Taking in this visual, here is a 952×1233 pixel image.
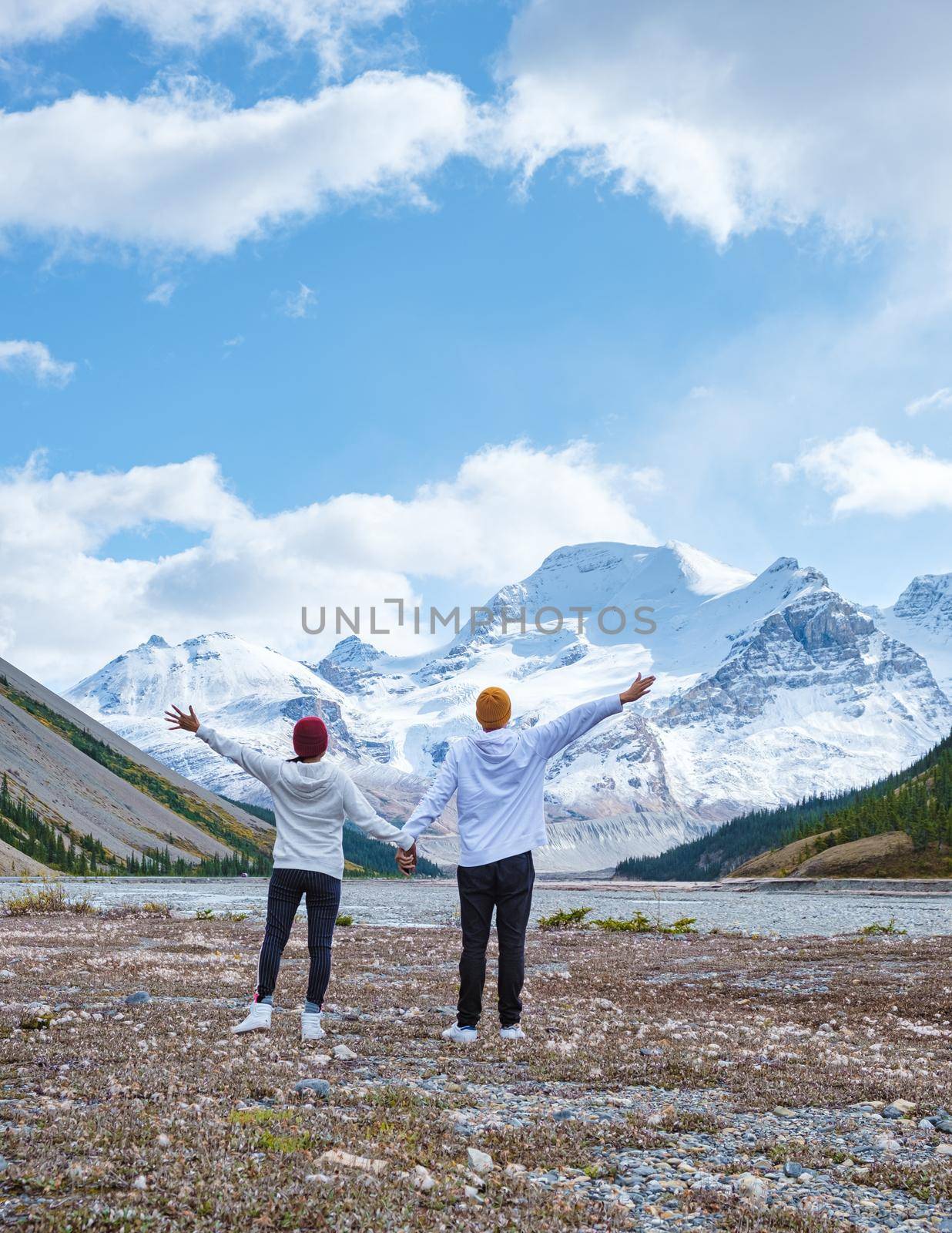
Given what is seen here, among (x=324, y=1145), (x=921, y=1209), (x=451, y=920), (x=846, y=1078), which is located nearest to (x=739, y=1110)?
(x=846, y=1078)

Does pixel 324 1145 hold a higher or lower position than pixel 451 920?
higher

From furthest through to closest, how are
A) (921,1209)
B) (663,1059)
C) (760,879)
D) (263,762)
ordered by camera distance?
(760,879), (263,762), (663,1059), (921,1209)

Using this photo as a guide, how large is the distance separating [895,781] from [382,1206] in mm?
207290

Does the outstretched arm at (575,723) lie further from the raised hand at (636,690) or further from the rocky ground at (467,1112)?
the rocky ground at (467,1112)

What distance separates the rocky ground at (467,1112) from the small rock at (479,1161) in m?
0.02

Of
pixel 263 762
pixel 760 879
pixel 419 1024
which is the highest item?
pixel 263 762

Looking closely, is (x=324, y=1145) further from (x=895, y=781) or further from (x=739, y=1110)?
(x=895, y=781)

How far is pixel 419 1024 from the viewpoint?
1212 cm

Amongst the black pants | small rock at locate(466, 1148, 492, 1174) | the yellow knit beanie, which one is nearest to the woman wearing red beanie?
the black pants

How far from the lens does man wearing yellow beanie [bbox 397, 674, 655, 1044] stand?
1151 centimetres

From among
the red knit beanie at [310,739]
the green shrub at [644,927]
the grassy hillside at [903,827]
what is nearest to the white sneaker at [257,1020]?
the red knit beanie at [310,739]

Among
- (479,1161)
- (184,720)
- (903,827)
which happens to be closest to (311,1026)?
(184,720)

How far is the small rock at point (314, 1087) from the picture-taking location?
7.79 meters

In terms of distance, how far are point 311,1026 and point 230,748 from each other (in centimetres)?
376
